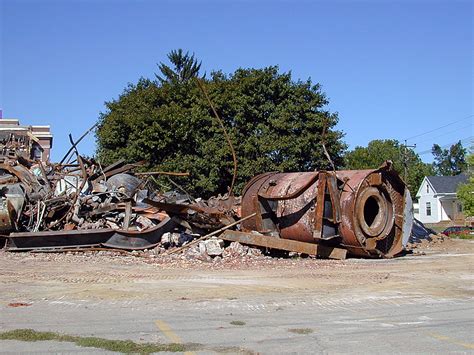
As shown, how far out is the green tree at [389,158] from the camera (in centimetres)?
7350

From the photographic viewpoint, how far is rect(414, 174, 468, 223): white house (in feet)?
232

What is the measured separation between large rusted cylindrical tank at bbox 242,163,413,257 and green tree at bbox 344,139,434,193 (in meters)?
51.7

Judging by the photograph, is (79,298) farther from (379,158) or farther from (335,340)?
(379,158)

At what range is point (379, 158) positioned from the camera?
77.2 metres

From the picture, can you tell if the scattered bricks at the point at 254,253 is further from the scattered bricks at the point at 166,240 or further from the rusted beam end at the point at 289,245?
the scattered bricks at the point at 166,240

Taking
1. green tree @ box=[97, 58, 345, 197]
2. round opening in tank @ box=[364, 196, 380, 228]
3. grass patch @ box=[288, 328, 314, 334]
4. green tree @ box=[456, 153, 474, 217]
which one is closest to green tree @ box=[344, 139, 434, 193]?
green tree @ box=[456, 153, 474, 217]

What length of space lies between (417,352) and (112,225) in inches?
491

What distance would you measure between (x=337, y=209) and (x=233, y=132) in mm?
17214

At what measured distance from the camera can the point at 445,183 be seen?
7294 cm

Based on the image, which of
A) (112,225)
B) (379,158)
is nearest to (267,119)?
(112,225)

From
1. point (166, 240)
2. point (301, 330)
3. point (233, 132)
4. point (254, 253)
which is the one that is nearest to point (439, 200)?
point (233, 132)

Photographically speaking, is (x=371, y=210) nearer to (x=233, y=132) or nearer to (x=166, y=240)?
(x=166, y=240)

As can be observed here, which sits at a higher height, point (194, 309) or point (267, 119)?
point (267, 119)

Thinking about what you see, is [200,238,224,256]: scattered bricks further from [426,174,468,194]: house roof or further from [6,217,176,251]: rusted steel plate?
[426,174,468,194]: house roof
